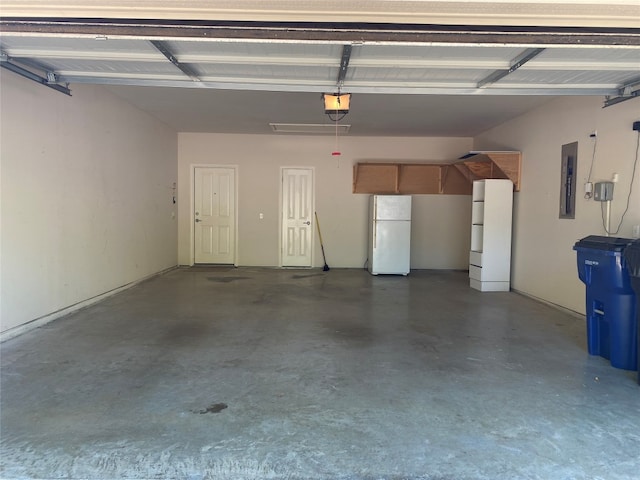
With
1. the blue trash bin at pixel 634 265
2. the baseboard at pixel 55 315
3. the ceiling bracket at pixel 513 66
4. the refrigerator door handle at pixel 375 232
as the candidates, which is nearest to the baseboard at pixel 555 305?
the blue trash bin at pixel 634 265

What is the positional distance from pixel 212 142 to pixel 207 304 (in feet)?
14.4

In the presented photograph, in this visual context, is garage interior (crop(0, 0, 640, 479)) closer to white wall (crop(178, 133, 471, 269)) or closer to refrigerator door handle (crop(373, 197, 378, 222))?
white wall (crop(178, 133, 471, 269))

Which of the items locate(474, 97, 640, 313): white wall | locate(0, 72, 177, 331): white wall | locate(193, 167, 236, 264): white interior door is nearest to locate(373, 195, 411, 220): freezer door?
locate(474, 97, 640, 313): white wall

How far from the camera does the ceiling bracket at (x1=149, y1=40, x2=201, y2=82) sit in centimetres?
282

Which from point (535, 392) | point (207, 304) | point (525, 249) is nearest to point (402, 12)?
point (535, 392)

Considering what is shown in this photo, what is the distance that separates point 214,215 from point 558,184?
20.7 ft

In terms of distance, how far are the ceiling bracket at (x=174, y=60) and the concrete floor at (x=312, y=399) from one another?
91.6 inches

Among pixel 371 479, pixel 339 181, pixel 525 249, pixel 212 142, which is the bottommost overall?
pixel 371 479

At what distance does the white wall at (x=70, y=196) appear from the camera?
3.77 m

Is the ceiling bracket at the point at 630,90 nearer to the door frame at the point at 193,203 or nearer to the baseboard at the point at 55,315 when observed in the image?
the baseboard at the point at 55,315

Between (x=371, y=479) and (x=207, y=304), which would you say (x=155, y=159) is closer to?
(x=207, y=304)

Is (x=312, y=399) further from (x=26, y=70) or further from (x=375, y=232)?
(x=375, y=232)

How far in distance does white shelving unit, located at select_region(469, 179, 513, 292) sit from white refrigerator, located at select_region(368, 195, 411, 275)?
1.62 meters

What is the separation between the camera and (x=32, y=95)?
399cm
